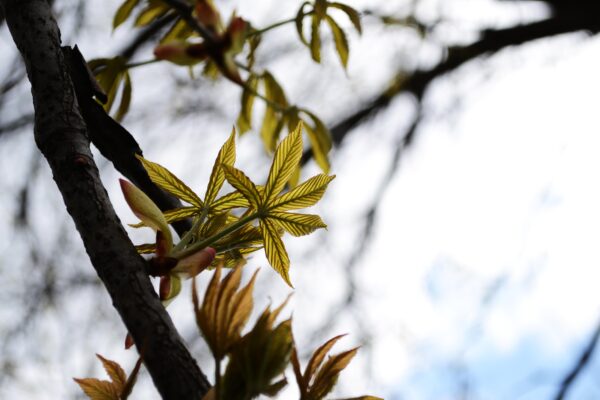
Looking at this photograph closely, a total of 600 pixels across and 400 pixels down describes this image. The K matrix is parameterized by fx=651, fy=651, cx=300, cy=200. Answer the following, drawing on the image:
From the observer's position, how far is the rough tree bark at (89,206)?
343mm

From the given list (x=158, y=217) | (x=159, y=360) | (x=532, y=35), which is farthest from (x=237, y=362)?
(x=532, y=35)

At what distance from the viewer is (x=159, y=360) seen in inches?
13.4

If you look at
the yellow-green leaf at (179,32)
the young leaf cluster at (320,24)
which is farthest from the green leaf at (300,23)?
the yellow-green leaf at (179,32)

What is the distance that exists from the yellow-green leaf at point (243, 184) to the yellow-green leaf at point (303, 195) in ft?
0.07

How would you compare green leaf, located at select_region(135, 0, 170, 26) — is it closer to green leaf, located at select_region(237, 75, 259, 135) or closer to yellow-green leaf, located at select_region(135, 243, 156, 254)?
green leaf, located at select_region(237, 75, 259, 135)

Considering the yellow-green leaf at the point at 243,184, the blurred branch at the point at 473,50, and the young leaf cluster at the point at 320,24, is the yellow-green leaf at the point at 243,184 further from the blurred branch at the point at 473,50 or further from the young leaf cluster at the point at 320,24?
the blurred branch at the point at 473,50

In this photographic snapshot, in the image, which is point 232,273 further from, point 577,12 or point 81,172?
point 577,12

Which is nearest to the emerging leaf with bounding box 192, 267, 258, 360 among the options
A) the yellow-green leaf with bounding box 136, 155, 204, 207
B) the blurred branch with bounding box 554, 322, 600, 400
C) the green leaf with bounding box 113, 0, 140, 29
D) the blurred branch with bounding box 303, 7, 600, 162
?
the yellow-green leaf with bounding box 136, 155, 204, 207

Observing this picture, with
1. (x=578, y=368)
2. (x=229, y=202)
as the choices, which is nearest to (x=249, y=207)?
(x=229, y=202)

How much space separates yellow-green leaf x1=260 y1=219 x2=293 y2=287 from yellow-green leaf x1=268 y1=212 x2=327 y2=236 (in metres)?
0.02

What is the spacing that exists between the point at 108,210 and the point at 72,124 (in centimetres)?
8

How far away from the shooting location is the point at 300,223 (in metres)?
0.61

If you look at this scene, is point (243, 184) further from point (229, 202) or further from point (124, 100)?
point (124, 100)

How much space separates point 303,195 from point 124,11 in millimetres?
529
